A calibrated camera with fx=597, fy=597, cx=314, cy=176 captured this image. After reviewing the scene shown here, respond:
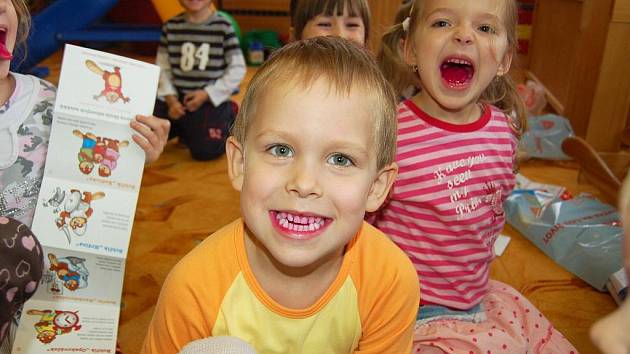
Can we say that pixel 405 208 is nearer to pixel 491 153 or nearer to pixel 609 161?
pixel 491 153

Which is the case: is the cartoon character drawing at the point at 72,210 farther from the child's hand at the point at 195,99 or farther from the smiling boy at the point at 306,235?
the child's hand at the point at 195,99

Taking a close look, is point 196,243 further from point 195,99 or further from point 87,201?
point 195,99

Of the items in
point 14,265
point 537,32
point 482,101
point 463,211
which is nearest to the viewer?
point 14,265

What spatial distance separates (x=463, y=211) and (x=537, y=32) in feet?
7.68

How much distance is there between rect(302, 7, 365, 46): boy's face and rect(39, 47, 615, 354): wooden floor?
61 cm

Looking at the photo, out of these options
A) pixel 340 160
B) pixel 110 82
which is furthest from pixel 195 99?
pixel 340 160

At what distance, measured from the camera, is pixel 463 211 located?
1143 millimetres

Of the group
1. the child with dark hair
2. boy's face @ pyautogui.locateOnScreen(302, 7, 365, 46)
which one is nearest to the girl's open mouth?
boy's face @ pyautogui.locateOnScreen(302, 7, 365, 46)

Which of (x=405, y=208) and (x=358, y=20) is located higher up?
(x=358, y=20)

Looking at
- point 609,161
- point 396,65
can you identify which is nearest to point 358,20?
point 396,65

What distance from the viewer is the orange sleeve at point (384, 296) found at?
89 cm

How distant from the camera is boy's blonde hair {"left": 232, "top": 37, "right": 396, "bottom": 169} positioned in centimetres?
79

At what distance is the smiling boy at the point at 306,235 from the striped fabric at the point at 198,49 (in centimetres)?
168

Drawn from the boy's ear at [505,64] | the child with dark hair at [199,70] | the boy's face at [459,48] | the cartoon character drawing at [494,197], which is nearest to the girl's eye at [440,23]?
the boy's face at [459,48]
